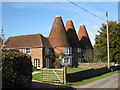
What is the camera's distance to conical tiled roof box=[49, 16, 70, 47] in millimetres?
37938

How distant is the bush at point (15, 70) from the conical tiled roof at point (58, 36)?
2649cm

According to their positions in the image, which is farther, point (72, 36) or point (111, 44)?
point (111, 44)

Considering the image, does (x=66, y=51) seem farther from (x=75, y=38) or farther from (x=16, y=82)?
(x=16, y=82)

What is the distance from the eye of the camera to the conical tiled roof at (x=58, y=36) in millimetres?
37938

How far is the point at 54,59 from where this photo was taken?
122ft

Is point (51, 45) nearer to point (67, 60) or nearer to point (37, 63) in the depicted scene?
point (67, 60)

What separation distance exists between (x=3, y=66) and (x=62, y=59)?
2827 cm

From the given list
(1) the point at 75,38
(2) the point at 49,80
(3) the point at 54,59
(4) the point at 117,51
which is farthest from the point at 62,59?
(2) the point at 49,80

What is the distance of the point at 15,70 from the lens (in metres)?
10.4

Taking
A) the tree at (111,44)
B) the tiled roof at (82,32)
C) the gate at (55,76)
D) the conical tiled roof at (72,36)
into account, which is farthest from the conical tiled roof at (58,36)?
the gate at (55,76)

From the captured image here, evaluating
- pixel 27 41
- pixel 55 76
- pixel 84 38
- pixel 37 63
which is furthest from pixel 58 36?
pixel 55 76

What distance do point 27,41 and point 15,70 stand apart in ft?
90.7

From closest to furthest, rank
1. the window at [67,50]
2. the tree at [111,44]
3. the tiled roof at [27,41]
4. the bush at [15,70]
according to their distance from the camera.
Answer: the bush at [15,70]
the tiled roof at [27,41]
the window at [67,50]
the tree at [111,44]

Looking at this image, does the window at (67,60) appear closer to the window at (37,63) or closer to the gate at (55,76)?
the window at (37,63)
